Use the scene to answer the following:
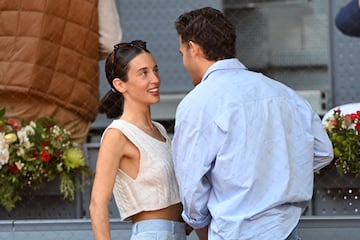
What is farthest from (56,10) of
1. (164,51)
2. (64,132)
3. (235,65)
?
(235,65)

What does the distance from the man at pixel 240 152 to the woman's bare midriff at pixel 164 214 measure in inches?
6.6

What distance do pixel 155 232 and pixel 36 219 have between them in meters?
1.85

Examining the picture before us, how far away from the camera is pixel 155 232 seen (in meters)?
3.38

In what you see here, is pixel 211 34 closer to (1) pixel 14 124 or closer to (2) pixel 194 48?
(2) pixel 194 48

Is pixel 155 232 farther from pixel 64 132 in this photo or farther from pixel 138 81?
pixel 64 132

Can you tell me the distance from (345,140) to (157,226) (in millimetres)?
1588

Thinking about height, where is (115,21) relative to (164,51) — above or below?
above

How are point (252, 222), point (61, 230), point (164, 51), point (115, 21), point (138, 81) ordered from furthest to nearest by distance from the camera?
point (164, 51) → point (115, 21) → point (61, 230) → point (138, 81) → point (252, 222)

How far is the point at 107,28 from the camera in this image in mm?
5176

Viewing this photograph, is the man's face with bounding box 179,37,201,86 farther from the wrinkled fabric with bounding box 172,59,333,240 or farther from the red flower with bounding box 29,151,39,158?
the red flower with bounding box 29,151,39,158

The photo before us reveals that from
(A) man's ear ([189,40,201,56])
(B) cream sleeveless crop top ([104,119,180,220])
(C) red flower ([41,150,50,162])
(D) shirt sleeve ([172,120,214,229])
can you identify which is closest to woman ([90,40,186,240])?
(B) cream sleeveless crop top ([104,119,180,220])

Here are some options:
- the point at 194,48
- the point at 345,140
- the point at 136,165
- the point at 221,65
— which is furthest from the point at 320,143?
the point at 345,140

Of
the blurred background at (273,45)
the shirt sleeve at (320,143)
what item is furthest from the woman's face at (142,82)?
the blurred background at (273,45)

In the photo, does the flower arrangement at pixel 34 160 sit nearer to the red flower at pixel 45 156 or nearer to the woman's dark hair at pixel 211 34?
the red flower at pixel 45 156
